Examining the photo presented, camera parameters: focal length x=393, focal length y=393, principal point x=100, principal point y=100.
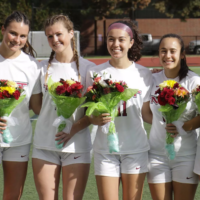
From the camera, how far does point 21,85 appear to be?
399 cm

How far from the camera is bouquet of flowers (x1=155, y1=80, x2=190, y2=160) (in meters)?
3.57

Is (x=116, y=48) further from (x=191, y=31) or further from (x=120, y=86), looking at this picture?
(x=191, y=31)

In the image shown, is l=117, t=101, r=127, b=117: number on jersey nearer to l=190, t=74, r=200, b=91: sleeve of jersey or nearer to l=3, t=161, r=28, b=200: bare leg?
l=190, t=74, r=200, b=91: sleeve of jersey

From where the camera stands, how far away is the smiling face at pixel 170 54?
396 cm

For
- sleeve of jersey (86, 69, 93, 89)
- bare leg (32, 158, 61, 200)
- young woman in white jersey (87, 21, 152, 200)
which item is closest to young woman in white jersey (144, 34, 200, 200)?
young woman in white jersey (87, 21, 152, 200)

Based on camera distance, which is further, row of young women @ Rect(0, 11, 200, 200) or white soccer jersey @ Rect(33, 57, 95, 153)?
white soccer jersey @ Rect(33, 57, 95, 153)

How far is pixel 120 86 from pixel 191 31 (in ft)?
121

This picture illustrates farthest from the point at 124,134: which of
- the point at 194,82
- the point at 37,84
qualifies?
the point at 37,84

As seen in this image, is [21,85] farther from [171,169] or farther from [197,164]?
[197,164]

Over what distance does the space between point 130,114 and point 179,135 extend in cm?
52

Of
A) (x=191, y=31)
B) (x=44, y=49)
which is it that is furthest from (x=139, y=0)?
(x=44, y=49)

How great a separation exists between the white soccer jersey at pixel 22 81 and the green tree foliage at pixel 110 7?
3105cm

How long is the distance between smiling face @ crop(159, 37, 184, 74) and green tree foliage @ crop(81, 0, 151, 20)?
31089mm

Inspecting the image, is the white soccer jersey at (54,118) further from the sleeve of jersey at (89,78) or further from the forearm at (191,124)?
the forearm at (191,124)
